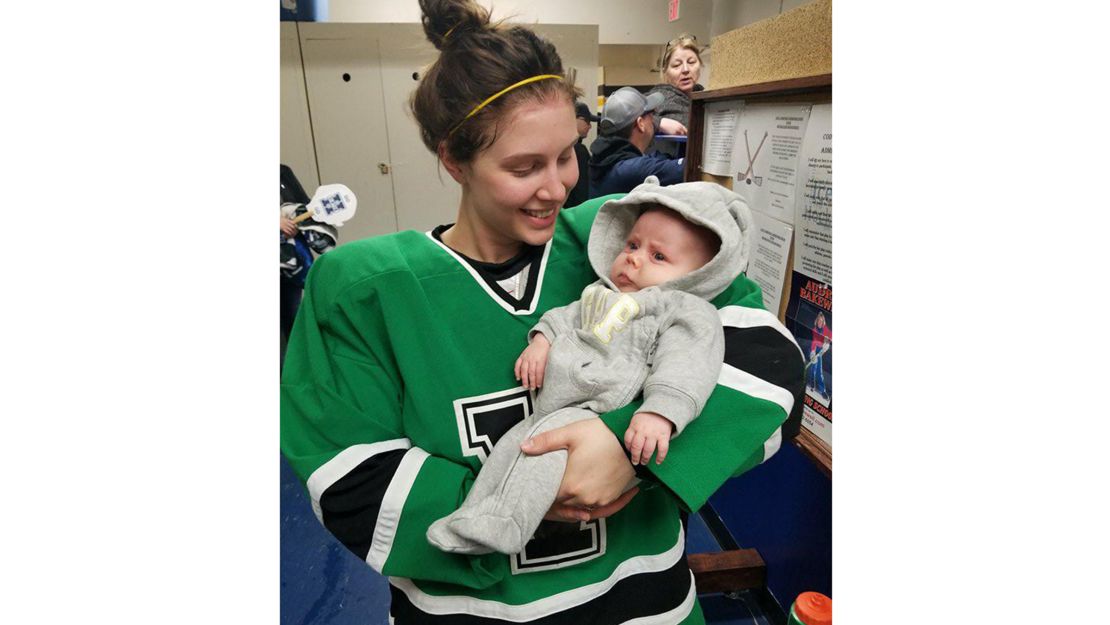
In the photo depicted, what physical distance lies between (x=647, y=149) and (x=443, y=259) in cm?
76

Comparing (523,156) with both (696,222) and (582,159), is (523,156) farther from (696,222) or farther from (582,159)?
(582,159)

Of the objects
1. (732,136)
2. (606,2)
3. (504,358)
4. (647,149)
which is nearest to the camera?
(504,358)

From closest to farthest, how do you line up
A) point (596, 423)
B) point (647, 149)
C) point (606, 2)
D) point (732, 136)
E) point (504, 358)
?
point (596, 423) → point (504, 358) → point (606, 2) → point (647, 149) → point (732, 136)

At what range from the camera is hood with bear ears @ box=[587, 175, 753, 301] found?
2.81 feet

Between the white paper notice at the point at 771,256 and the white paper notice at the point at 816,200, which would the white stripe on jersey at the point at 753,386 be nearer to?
the white paper notice at the point at 816,200

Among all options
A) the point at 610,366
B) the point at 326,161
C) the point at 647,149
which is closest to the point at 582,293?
the point at 610,366

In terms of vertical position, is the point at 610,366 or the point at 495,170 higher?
the point at 495,170

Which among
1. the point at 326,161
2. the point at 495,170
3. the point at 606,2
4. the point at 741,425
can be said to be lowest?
the point at 741,425

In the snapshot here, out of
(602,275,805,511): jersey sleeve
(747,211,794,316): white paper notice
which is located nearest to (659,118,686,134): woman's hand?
(747,211,794,316): white paper notice

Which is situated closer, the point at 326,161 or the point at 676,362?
the point at 676,362

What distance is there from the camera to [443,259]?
0.86 m

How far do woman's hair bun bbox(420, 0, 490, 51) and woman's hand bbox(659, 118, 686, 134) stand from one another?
2.77 feet

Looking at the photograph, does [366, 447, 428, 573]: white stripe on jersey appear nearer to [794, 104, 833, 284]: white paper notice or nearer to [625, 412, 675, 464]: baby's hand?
Answer: [625, 412, 675, 464]: baby's hand

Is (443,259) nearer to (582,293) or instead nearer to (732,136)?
(582,293)
